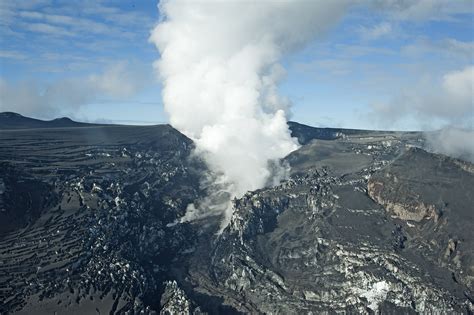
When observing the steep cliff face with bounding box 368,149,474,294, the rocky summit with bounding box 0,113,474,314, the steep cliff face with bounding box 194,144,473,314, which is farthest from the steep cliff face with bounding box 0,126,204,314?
the steep cliff face with bounding box 368,149,474,294

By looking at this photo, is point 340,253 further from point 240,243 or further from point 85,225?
point 85,225

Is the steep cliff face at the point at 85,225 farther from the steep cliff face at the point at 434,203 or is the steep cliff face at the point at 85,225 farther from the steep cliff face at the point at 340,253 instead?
the steep cliff face at the point at 434,203

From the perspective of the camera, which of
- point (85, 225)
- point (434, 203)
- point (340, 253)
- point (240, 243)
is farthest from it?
point (240, 243)

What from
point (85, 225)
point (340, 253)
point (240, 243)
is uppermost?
point (340, 253)

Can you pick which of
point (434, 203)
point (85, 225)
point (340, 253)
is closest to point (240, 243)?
point (340, 253)

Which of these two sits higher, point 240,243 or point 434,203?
point 434,203

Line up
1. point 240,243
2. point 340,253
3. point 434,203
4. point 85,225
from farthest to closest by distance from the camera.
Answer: point 240,243, point 434,203, point 85,225, point 340,253

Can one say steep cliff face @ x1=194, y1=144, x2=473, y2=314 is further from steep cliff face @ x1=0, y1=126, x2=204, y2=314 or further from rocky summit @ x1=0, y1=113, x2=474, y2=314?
steep cliff face @ x1=0, y1=126, x2=204, y2=314

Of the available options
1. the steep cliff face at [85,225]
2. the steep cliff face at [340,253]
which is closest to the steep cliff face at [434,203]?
the steep cliff face at [340,253]
